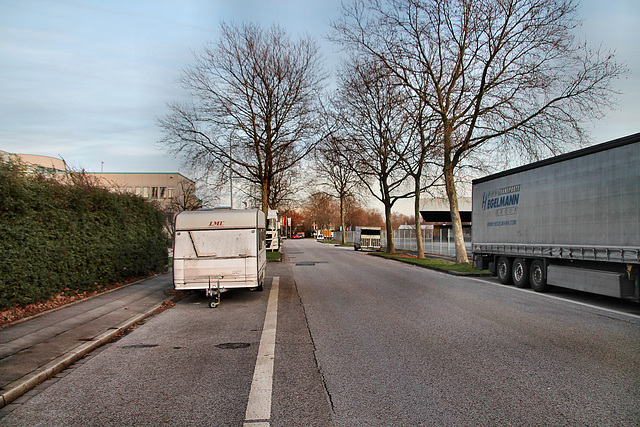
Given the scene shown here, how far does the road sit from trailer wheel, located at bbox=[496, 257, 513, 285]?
540 centimetres

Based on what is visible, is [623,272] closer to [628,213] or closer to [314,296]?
[628,213]

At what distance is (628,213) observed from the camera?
10.7 metres

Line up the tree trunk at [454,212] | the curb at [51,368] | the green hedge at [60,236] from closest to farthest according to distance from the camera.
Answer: the curb at [51,368]
the green hedge at [60,236]
the tree trunk at [454,212]

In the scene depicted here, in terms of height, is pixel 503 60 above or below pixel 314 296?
above

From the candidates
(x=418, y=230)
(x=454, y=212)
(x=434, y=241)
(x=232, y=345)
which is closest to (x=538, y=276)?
(x=232, y=345)

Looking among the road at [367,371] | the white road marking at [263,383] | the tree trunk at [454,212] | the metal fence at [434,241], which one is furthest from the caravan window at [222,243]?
the metal fence at [434,241]

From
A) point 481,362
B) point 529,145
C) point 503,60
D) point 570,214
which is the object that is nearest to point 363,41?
point 503,60

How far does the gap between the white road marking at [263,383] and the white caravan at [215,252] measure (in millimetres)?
2681

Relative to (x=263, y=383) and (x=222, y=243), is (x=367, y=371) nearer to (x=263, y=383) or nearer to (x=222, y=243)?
(x=263, y=383)

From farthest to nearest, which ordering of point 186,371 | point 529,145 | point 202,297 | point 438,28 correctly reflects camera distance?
point 438,28 → point 529,145 → point 202,297 → point 186,371

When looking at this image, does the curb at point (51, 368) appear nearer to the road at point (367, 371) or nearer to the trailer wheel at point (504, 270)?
the road at point (367, 371)

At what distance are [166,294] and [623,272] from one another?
37.9ft

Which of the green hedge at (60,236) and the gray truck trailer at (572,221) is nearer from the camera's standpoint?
the green hedge at (60,236)

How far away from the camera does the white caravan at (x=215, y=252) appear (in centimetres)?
1184
